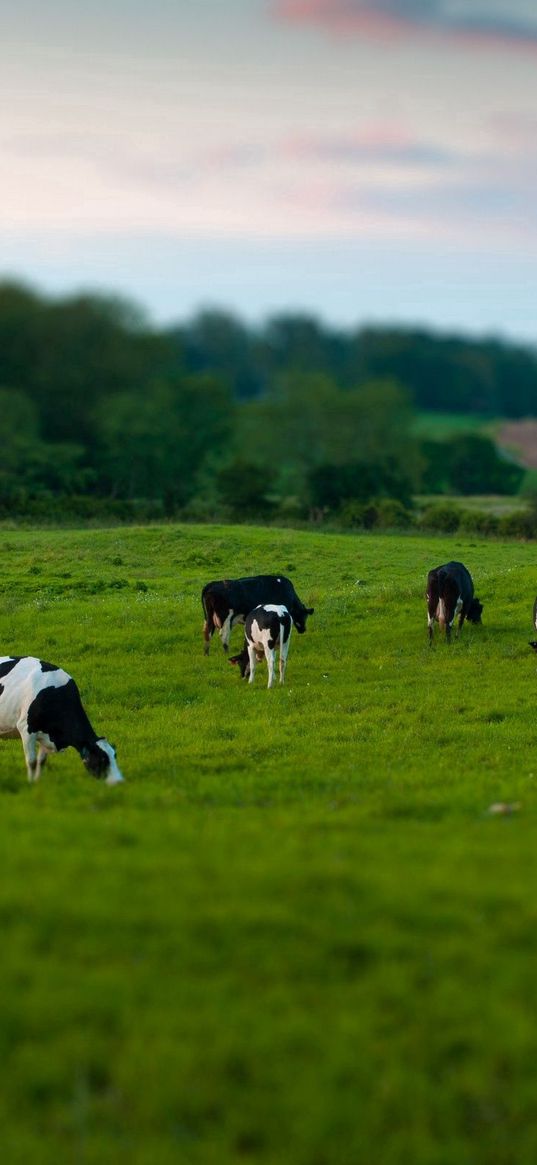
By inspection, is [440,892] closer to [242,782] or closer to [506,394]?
[242,782]

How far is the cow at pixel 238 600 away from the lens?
98.0 ft

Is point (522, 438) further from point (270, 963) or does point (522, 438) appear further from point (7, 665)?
point (270, 963)

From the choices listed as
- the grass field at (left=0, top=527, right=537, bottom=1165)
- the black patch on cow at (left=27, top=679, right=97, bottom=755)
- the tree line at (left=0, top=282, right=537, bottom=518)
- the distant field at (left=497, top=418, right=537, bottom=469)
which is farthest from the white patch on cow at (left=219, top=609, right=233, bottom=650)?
the distant field at (left=497, top=418, right=537, bottom=469)

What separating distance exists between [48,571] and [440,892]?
105 ft

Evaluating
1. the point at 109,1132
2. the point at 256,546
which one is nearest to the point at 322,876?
the point at 109,1132

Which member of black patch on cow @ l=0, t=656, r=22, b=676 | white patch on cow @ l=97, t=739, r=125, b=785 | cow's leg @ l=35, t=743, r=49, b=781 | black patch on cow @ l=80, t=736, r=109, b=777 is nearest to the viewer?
white patch on cow @ l=97, t=739, r=125, b=785

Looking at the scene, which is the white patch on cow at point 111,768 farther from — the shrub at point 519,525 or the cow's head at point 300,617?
the shrub at point 519,525

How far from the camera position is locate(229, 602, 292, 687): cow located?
26266mm

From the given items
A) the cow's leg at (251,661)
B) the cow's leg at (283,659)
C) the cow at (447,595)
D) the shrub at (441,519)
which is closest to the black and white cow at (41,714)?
the cow's leg at (251,661)

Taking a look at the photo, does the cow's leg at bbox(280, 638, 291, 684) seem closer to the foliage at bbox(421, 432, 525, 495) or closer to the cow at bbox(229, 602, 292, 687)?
the cow at bbox(229, 602, 292, 687)

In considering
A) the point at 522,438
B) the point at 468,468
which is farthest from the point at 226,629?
the point at 468,468

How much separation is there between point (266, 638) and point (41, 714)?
9.50 m

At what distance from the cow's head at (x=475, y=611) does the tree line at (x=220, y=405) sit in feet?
124

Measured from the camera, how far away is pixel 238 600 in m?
30.1
